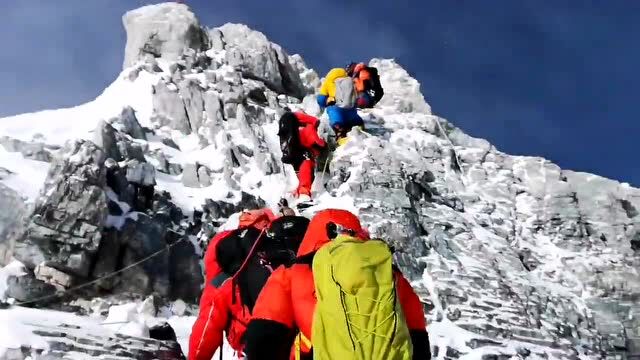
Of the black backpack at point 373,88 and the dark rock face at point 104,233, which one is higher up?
the black backpack at point 373,88

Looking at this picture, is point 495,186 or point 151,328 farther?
point 495,186

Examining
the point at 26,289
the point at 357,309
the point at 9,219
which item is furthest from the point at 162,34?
the point at 357,309

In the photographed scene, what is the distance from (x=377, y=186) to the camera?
56.2 feet

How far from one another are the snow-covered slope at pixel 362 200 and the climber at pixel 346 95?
0.50 meters

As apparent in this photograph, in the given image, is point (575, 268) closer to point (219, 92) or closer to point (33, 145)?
point (219, 92)

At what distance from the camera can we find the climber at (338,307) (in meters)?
3.35

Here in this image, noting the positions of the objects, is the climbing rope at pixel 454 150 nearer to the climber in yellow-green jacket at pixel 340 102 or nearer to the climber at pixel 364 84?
the climber at pixel 364 84

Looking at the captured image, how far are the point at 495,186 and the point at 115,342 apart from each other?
50.7 ft

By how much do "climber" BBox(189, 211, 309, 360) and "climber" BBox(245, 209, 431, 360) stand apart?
1151 millimetres

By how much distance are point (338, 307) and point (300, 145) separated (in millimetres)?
12169

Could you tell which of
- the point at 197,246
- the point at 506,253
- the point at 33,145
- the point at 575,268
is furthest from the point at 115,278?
the point at 575,268

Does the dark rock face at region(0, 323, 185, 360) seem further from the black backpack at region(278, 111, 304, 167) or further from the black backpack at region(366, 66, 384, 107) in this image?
the black backpack at region(366, 66, 384, 107)

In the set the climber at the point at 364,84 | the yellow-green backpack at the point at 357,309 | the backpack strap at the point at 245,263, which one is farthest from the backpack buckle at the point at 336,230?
the climber at the point at 364,84

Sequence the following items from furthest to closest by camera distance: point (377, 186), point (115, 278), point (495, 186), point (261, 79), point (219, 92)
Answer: point (261, 79), point (219, 92), point (495, 186), point (377, 186), point (115, 278)
